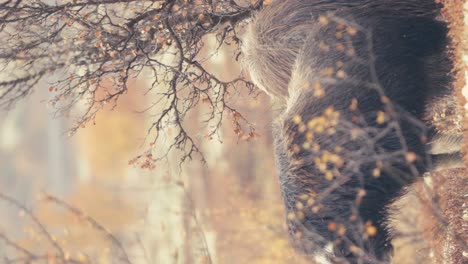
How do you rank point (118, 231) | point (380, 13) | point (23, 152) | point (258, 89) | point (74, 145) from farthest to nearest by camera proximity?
point (23, 152) < point (74, 145) < point (118, 231) < point (258, 89) < point (380, 13)

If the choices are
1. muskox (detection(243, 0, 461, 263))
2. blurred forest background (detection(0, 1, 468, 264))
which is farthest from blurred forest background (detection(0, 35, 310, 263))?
muskox (detection(243, 0, 461, 263))

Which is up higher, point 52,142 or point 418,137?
point 52,142

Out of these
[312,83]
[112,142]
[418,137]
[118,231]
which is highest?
[112,142]

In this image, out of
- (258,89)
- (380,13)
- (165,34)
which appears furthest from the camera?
(258,89)

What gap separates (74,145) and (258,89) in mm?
35837

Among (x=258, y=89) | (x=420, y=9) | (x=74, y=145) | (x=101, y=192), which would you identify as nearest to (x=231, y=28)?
(x=258, y=89)

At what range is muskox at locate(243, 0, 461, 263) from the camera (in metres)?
9.84

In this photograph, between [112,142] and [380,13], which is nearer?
[380,13]

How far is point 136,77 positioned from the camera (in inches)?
442

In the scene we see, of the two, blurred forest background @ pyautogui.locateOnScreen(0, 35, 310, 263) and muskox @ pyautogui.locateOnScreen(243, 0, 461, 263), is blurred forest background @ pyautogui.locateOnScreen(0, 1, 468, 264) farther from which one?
muskox @ pyautogui.locateOnScreen(243, 0, 461, 263)

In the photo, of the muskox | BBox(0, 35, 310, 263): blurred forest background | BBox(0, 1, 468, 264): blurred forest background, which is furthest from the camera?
BBox(0, 35, 310, 263): blurred forest background

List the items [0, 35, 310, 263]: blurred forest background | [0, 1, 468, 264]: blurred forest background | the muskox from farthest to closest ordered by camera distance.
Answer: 1. [0, 35, 310, 263]: blurred forest background
2. [0, 1, 468, 264]: blurred forest background
3. the muskox

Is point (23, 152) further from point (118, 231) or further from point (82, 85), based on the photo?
point (82, 85)

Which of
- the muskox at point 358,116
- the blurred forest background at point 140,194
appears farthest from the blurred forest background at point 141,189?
the muskox at point 358,116
